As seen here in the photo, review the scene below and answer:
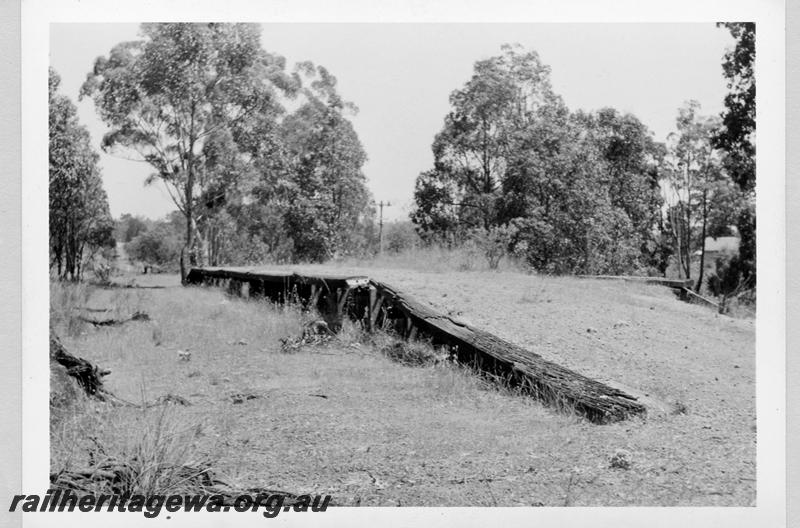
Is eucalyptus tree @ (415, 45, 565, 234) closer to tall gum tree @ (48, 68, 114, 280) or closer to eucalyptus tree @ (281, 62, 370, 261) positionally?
eucalyptus tree @ (281, 62, 370, 261)

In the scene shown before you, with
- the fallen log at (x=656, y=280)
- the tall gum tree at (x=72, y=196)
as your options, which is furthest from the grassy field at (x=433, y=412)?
the fallen log at (x=656, y=280)

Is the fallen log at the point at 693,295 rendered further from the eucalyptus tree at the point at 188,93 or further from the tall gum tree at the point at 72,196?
the tall gum tree at the point at 72,196

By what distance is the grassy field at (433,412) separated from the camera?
411 centimetres

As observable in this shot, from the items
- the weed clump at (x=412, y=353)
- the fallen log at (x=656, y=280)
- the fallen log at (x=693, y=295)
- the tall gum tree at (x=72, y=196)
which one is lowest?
the weed clump at (x=412, y=353)

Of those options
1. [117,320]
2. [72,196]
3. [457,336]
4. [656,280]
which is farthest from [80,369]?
[656,280]

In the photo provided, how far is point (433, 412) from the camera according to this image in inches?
213

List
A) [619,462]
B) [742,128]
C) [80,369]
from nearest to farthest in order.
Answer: [619,462]
[80,369]
[742,128]

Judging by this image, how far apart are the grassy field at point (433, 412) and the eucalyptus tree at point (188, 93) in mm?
2081

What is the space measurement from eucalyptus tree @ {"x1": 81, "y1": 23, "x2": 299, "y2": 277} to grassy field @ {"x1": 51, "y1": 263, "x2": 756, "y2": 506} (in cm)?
208

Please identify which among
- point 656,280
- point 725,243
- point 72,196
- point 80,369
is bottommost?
point 80,369

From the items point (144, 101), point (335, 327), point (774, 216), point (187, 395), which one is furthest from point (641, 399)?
point (144, 101)

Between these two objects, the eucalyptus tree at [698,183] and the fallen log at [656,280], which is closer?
the eucalyptus tree at [698,183]

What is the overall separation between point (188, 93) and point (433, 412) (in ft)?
21.4

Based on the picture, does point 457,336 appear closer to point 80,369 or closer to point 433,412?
point 433,412
